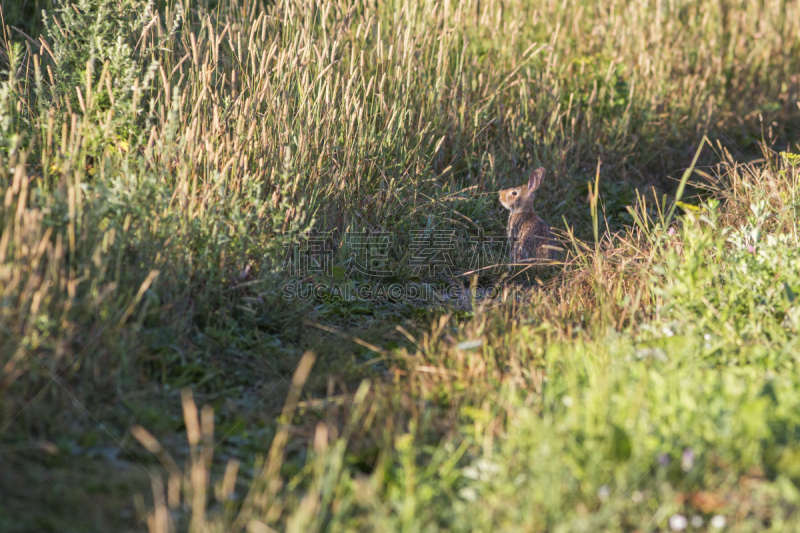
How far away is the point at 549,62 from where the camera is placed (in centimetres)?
553

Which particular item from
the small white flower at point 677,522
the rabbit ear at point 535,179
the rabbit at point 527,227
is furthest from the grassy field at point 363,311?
the rabbit ear at point 535,179

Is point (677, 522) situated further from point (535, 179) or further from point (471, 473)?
point (535, 179)

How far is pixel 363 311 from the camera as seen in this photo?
3736 mm

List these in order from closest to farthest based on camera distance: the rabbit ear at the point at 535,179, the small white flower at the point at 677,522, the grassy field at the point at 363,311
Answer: the small white flower at the point at 677,522 → the grassy field at the point at 363,311 → the rabbit ear at the point at 535,179

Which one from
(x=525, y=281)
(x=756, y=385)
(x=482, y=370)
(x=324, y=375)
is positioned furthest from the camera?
(x=525, y=281)

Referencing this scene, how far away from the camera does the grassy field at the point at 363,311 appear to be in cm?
206

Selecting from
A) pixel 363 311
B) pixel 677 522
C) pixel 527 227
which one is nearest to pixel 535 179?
pixel 527 227

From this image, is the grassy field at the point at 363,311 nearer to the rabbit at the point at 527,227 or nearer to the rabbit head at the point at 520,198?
the rabbit at the point at 527,227

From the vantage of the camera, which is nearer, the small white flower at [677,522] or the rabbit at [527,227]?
the small white flower at [677,522]

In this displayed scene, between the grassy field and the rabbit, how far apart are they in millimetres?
129

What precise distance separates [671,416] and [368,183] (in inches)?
103

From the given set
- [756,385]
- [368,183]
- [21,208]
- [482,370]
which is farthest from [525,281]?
[21,208]

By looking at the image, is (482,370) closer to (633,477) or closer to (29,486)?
(633,477)

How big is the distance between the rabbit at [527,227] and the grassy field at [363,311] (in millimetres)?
129
